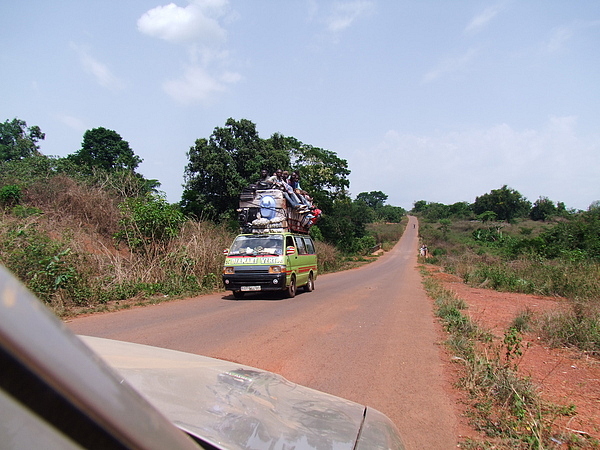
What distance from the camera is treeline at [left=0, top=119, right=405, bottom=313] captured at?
32.4ft

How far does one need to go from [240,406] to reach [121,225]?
13.7 m

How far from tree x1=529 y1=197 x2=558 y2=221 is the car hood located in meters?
65.2

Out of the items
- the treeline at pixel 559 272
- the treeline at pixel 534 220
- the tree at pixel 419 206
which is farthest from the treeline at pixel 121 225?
the tree at pixel 419 206

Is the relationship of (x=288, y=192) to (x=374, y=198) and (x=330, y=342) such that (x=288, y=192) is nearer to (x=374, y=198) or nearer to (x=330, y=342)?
(x=330, y=342)

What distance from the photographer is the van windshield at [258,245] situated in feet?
40.4

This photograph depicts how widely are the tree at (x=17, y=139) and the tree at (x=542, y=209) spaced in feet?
208

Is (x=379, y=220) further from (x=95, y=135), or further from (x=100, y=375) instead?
(x=100, y=375)

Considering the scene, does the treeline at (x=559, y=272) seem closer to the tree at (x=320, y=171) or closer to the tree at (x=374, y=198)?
the tree at (x=320, y=171)

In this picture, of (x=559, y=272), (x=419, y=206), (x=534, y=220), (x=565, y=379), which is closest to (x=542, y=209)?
(x=534, y=220)

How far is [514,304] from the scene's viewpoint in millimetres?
13492

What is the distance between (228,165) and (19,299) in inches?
1083

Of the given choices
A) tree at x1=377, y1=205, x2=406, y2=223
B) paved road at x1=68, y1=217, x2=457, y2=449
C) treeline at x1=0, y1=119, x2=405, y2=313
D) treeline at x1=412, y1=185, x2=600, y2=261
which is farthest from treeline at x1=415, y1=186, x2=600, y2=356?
tree at x1=377, y1=205, x2=406, y2=223

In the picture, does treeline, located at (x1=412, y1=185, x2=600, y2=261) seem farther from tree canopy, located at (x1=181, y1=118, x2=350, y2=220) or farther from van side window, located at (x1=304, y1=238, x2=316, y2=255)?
tree canopy, located at (x1=181, y1=118, x2=350, y2=220)

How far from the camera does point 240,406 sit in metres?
1.77
